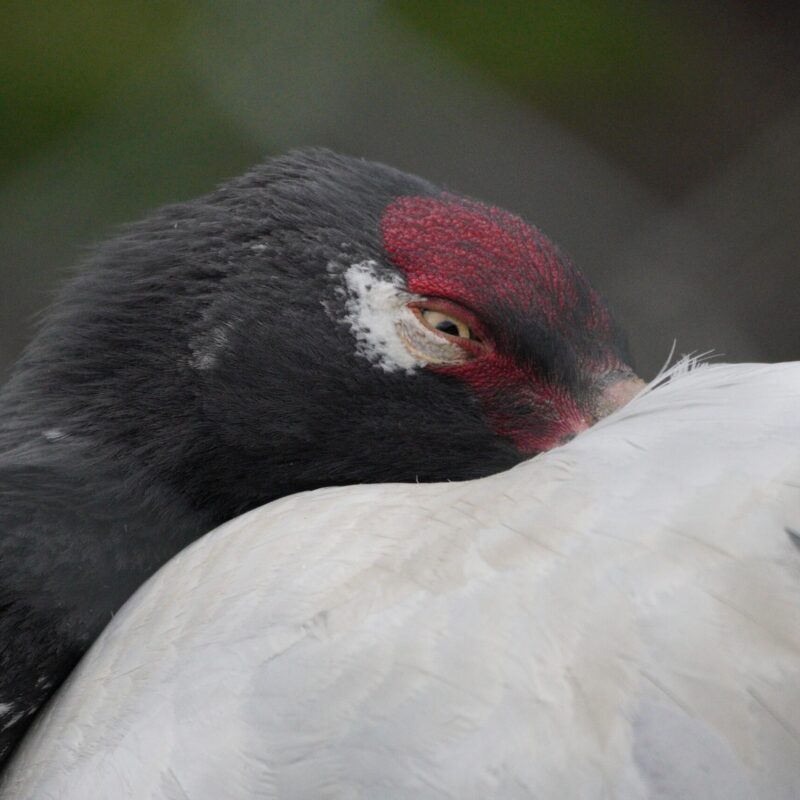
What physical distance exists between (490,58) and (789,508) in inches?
81.0

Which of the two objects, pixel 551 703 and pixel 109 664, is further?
pixel 109 664

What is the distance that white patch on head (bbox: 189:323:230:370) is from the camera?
1543 millimetres

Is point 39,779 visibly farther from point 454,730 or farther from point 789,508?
point 789,508

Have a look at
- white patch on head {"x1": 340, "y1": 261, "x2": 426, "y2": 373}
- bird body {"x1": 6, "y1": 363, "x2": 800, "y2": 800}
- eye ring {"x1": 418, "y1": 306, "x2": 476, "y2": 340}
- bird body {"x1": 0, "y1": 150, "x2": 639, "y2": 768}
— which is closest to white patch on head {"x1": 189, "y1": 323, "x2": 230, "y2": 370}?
bird body {"x1": 0, "y1": 150, "x2": 639, "y2": 768}

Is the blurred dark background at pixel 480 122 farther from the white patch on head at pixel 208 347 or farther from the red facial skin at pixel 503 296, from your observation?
the red facial skin at pixel 503 296

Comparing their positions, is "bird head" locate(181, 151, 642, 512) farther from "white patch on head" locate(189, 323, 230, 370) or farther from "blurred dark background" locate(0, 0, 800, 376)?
"blurred dark background" locate(0, 0, 800, 376)

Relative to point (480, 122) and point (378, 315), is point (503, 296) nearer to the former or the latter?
point (378, 315)

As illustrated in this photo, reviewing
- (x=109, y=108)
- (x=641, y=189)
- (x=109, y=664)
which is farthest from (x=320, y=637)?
(x=641, y=189)

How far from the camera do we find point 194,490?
152cm

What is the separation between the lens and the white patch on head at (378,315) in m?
1.57

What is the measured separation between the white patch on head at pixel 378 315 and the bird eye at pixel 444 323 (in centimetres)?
2

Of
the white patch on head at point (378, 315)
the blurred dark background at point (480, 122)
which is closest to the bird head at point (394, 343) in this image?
the white patch on head at point (378, 315)

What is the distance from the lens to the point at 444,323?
5.21ft

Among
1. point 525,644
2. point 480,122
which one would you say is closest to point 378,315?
point 525,644
